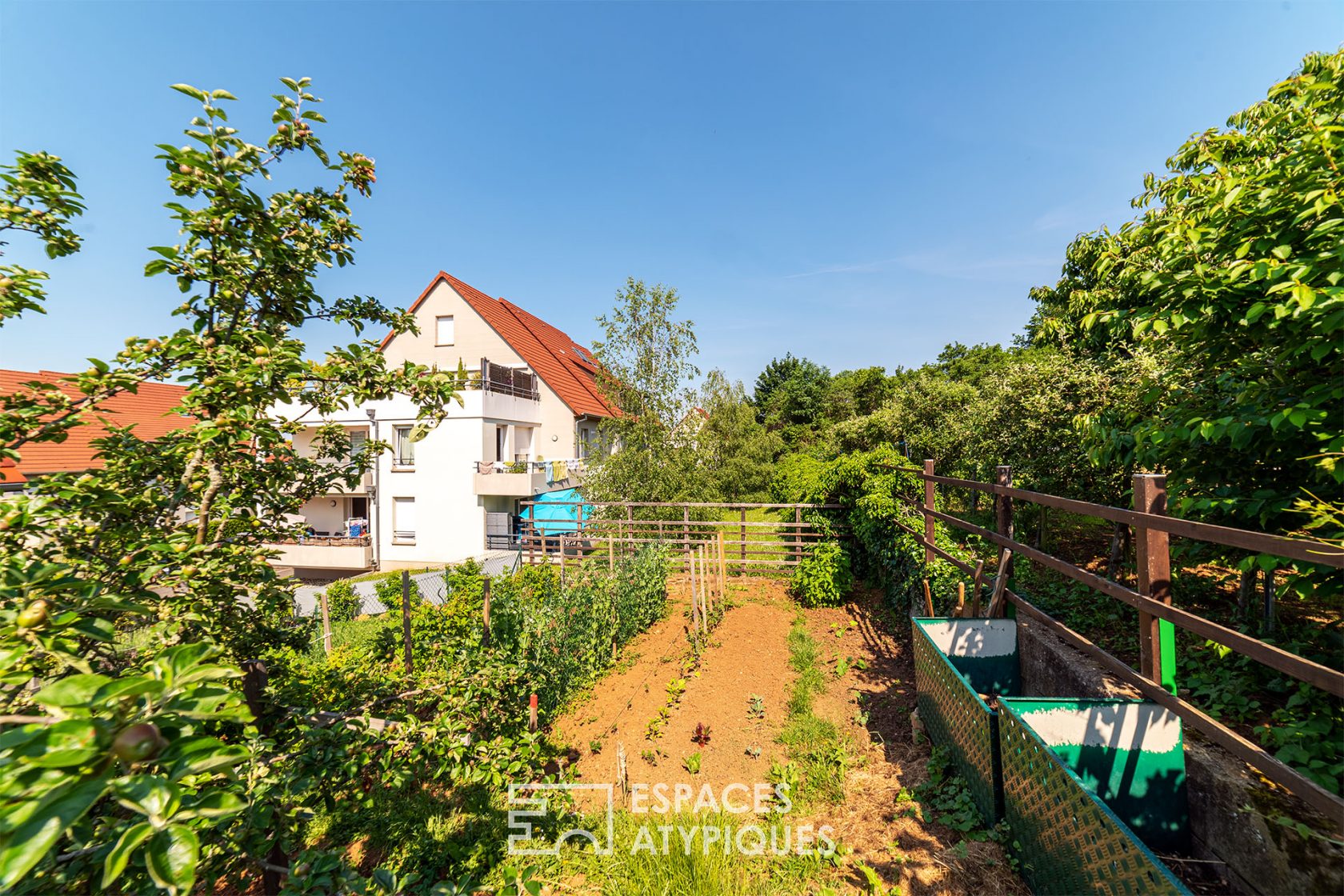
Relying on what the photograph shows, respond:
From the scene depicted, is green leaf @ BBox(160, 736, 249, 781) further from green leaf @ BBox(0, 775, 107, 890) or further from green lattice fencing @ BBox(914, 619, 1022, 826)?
green lattice fencing @ BBox(914, 619, 1022, 826)

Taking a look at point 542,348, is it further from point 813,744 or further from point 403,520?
point 813,744

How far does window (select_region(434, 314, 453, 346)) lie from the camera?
709 inches

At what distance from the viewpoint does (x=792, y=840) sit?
3.32m

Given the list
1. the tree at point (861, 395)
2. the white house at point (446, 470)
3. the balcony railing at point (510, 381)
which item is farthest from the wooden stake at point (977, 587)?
the tree at point (861, 395)

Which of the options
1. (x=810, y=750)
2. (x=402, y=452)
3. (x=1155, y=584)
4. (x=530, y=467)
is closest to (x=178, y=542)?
(x=1155, y=584)

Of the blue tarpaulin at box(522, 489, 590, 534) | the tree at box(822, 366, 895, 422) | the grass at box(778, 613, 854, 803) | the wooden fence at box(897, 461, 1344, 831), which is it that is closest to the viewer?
the wooden fence at box(897, 461, 1344, 831)

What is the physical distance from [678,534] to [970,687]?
10468 millimetres

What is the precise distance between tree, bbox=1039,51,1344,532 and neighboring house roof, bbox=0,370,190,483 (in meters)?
4.39

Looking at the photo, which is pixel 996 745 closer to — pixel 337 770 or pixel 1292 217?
pixel 1292 217

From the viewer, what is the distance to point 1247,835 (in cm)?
225

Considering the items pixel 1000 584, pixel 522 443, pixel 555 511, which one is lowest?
pixel 555 511

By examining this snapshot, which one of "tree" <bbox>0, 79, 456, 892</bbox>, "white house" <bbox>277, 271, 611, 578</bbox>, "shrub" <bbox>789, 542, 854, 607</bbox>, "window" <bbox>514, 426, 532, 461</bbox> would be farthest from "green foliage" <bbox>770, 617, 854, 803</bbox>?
"window" <bbox>514, 426, 532, 461</bbox>

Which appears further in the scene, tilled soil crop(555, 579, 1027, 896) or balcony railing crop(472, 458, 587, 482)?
balcony railing crop(472, 458, 587, 482)

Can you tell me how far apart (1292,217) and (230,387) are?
16.1ft
